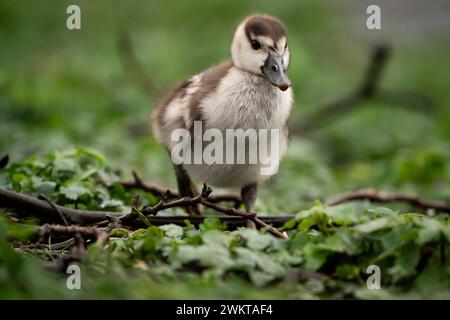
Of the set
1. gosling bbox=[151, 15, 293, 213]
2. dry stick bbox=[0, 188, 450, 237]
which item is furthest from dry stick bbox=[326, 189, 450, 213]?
dry stick bbox=[0, 188, 450, 237]

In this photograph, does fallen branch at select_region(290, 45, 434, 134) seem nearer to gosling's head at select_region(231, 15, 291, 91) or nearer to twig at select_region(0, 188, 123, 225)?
gosling's head at select_region(231, 15, 291, 91)

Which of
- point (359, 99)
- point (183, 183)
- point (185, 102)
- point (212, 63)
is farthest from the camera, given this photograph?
point (359, 99)

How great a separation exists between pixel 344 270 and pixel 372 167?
4980 millimetres

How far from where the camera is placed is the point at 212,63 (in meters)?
9.26

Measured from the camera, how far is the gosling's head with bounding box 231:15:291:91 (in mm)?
4711

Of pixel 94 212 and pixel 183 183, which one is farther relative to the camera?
pixel 183 183

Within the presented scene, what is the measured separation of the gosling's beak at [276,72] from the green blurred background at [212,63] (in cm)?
96

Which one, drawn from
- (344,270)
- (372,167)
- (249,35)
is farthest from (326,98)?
(344,270)

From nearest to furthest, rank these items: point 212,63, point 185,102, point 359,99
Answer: point 185,102 → point 212,63 → point 359,99

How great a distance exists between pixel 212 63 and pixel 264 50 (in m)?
4.53

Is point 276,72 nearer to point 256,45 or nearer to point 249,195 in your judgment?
point 256,45

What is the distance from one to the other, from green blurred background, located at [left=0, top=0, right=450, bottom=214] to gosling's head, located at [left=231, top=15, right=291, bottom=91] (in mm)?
957

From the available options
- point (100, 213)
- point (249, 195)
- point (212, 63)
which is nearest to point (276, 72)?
point (249, 195)

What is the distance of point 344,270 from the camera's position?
12.2ft
